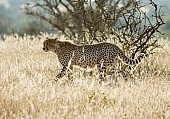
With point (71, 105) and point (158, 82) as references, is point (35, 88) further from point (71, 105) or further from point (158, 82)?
point (158, 82)

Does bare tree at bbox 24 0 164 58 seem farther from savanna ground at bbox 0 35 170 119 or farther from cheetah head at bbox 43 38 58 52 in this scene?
savanna ground at bbox 0 35 170 119

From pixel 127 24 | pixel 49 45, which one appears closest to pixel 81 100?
pixel 49 45

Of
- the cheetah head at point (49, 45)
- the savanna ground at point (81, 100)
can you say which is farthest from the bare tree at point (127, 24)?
the savanna ground at point (81, 100)

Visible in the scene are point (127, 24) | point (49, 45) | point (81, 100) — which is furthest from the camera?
point (127, 24)

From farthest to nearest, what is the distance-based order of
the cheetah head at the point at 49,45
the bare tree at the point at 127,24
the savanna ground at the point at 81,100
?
the bare tree at the point at 127,24 → the cheetah head at the point at 49,45 → the savanna ground at the point at 81,100

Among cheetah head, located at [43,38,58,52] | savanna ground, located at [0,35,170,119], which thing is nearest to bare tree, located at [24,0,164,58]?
cheetah head, located at [43,38,58,52]

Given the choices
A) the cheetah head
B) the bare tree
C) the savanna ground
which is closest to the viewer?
the savanna ground

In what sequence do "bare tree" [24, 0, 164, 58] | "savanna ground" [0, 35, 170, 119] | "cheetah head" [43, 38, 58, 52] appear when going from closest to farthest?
"savanna ground" [0, 35, 170, 119] < "cheetah head" [43, 38, 58, 52] < "bare tree" [24, 0, 164, 58]

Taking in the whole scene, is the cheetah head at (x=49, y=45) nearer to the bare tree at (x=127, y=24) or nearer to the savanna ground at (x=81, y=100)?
the bare tree at (x=127, y=24)

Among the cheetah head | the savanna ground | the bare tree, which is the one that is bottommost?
the savanna ground

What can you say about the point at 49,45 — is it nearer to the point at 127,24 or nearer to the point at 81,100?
the point at 127,24

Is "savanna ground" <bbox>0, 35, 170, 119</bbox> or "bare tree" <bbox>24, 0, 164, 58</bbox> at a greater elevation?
"bare tree" <bbox>24, 0, 164, 58</bbox>

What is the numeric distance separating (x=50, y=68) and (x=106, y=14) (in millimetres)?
1456

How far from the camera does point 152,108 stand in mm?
5191
